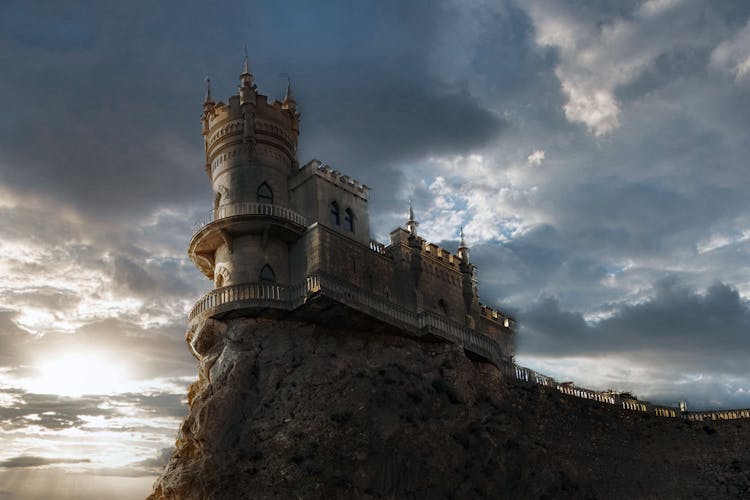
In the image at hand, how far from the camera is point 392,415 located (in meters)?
36.3

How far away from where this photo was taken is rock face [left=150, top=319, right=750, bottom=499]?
3319 centimetres

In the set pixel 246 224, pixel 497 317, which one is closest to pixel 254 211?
pixel 246 224

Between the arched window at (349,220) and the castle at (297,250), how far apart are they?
82mm

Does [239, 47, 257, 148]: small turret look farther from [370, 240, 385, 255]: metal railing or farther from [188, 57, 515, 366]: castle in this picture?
[370, 240, 385, 255]: metal railing

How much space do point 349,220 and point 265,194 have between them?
506cm

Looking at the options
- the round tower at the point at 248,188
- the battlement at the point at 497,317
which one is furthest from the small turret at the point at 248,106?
the battlement at the point at 497,317

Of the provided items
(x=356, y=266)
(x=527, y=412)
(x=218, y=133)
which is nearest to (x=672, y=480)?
(x=527, y=412)

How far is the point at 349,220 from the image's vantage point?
43688 millimetres

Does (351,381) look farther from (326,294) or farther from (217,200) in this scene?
(217,200)

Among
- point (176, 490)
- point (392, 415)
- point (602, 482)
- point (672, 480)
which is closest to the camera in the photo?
point (176, 490)

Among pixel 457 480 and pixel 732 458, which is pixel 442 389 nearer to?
pixel 457 480

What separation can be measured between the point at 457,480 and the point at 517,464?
4.38 metres

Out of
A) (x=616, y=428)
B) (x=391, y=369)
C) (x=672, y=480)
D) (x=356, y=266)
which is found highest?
(x=356, y=266)

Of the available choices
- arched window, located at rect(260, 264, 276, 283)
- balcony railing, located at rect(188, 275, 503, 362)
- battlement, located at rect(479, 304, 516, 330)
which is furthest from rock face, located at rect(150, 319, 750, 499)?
battlement, located at rect(479, 304, 516, 330)
